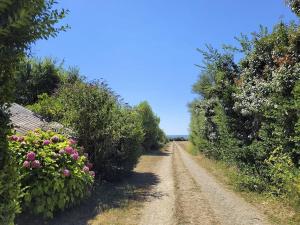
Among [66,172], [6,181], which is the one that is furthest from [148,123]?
[6,181]

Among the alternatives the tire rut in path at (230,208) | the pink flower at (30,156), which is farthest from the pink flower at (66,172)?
the tire rut in path at (230,208)

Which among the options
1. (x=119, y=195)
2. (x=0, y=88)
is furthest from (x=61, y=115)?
(x=0, y=88)

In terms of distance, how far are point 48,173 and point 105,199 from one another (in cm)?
333

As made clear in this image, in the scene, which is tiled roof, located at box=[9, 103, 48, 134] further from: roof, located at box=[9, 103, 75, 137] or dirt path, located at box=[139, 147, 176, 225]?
dirt path, located at box=[139, 147, 176, 225]

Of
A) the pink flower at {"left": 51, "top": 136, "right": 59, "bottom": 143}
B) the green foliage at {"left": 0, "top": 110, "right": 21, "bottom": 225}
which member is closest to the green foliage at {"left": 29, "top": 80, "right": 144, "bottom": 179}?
the pink flower at {"left": 51, "top": 136, "right": 59, "bottom": 143}

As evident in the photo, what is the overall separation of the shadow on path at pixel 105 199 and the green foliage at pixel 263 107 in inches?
149

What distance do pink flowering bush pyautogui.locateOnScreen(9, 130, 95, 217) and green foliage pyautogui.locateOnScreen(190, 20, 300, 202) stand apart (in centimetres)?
543

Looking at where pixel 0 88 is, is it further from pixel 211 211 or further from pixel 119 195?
pixel 119 195

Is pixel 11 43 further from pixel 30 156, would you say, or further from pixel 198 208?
pixel 198 208

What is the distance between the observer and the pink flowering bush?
8898mm

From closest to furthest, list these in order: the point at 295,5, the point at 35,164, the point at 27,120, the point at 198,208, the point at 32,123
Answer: the point at 35,164
the point at 198,208
the point at 295,5
the point at 32,123
the point at 27,120

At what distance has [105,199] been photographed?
12086 millimetres

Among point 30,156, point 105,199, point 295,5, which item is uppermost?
point 295,5

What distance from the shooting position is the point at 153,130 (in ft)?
151
